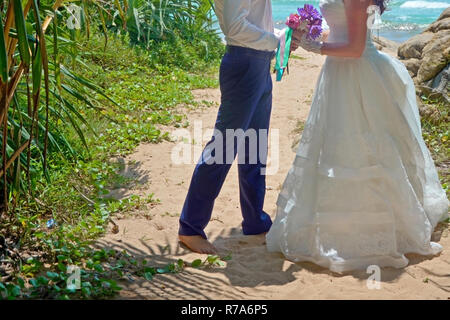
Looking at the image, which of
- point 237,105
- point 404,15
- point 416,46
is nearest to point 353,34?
point 237,105

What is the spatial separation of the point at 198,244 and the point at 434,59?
3941 mm

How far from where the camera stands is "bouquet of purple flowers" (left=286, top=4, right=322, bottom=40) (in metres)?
3.50

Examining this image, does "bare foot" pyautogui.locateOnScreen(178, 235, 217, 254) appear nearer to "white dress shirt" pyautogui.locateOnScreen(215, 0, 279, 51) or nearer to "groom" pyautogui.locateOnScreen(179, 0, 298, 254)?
"groom" pyautogui.locateOnScreen(179, 0, 298, 254)

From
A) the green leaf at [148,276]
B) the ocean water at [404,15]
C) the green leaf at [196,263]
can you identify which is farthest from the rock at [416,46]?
the ocean water at [404,15]

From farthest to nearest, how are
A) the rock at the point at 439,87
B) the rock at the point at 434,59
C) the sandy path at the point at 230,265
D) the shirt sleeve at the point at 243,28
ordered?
the rock at the point at 434,59, the rock at the point at 439,87, the shirt sleeve at the point at 243,28, the sandy path at the point at 230,265

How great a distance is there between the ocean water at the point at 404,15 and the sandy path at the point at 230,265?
1315cm

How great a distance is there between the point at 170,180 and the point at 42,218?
124cm

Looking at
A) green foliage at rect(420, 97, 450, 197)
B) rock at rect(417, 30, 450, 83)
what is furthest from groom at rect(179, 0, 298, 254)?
rock at rect(417, 30, 450, 83)

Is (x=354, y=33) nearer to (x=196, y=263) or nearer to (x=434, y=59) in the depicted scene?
(x=196, y=263)

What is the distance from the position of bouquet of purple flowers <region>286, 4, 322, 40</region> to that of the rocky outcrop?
311 cm

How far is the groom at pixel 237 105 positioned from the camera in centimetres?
334

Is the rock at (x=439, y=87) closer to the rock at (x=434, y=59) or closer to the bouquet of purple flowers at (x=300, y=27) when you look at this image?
the rock at (x=434, y=59)

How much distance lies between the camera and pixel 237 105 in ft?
11.4
